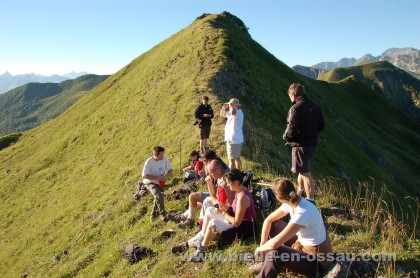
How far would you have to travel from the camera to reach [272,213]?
8.18 m

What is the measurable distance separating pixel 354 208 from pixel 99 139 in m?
32.0

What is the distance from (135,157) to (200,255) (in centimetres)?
1876

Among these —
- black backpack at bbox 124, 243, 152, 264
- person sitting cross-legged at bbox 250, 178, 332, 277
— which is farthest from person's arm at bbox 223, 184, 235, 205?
black backpack at bbox 124, 243, 152, 264

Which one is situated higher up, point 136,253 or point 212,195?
point 212,195

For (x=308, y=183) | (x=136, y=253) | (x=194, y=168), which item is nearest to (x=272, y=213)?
(x=308, y=183)

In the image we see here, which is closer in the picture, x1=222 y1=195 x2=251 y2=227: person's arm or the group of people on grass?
the group of people on grass

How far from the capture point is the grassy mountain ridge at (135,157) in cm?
1636

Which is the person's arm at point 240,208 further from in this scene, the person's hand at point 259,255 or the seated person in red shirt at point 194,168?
the seated person in red shirt at point 194,168

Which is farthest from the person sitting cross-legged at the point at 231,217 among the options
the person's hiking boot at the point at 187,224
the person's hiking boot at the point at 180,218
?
the person's hiking boot at the point at 180,218

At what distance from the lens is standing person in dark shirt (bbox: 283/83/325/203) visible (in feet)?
33.7

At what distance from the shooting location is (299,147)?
10.6 m

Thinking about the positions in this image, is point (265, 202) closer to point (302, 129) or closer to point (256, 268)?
point (302, 129)

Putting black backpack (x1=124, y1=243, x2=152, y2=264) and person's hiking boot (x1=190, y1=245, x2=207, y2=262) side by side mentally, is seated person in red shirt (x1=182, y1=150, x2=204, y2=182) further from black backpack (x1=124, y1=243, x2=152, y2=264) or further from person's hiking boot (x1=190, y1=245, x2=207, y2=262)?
person's hiking boot (x1=190, y1=245, x2=207, y2=262)

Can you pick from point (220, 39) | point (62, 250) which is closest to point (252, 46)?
point (220, 39)
